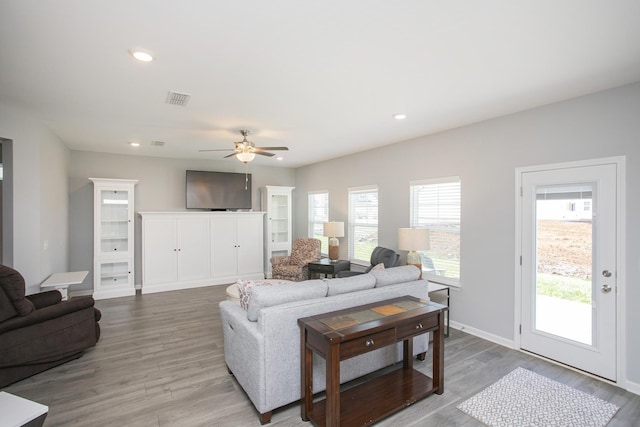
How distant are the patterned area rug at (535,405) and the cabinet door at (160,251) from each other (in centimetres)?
555

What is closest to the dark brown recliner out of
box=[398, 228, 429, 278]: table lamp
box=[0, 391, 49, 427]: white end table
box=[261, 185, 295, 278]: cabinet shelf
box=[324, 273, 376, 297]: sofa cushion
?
box=[0, 391, 49, 427]: white end table

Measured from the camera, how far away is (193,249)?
20.9 ft

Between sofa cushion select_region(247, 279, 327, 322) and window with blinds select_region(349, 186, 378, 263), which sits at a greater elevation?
window with blinds select_region(349, 186, 378, 263)

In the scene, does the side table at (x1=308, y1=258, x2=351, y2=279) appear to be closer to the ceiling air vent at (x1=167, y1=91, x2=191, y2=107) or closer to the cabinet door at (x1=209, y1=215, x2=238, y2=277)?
the cabinet door at (x1=209, y1=215, x2=238, y2=277)

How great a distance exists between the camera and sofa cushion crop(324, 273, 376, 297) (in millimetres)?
2686

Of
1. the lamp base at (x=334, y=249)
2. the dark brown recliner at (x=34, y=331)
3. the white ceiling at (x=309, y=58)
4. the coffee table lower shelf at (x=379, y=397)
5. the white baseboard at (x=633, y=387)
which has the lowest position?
the white baseboard at (x=633, y=387)

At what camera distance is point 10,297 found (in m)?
2.78

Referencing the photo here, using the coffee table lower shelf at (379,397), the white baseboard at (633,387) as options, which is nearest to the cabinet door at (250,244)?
the coffee table lower shelf at (379,397)

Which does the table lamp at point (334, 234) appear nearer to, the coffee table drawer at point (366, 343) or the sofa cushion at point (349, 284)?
the sofa cushion at point (349, 284)

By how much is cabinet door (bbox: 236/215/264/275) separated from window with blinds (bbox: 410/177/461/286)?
145 inches

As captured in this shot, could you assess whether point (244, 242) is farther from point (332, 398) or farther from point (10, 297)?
point (332, 398)

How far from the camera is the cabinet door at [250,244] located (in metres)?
6.87

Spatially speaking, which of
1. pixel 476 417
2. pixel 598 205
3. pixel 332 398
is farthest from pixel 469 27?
pixel 476 417

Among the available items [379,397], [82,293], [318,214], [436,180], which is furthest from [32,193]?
[436,180]
